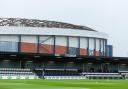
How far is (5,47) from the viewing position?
12669 cm

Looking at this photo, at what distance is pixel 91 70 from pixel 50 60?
12813 millimetres

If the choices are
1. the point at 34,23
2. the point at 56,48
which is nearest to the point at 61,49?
the point at 56,48

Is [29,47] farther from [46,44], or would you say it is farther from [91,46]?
[91,46]

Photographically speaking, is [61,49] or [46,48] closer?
[46,48]

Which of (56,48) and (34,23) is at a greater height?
(34,23)

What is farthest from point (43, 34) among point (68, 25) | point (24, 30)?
point (68, 25)

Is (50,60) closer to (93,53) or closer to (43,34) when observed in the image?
(43,34)

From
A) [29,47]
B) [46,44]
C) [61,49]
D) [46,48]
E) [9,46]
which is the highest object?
[46,44]

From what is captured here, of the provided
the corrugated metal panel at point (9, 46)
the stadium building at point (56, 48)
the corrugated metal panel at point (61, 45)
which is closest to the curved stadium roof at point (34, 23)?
the stadium building at point (56, 48)

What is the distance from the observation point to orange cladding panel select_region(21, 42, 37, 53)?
128625mm

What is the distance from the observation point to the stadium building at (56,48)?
118 m

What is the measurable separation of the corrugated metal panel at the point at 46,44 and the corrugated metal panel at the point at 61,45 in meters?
1.56

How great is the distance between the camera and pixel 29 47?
130m

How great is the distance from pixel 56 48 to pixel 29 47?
8.51 meters
